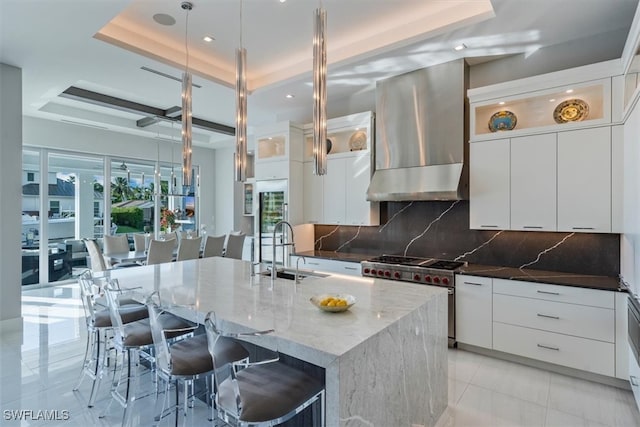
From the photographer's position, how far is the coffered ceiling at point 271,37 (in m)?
2.87

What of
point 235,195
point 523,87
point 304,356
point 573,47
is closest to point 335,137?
point 523,87

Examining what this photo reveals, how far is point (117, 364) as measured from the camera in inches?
125

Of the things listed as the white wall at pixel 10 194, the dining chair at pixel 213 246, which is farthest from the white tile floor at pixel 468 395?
the dining chair at pixel 213 246

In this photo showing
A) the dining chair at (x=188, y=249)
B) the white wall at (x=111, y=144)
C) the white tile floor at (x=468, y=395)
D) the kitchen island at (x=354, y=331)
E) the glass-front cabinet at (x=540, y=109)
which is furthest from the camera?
the white wall at (x=111, y=144)

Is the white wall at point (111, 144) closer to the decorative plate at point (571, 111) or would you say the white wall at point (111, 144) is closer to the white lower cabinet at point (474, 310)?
the white lower cabinet at point (474, 310)

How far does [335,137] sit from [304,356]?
3909 millimetres

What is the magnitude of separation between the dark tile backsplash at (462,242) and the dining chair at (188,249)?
209cm

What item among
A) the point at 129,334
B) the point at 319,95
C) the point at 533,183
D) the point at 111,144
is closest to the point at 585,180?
the point at 533,183

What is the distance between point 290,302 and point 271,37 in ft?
9.95

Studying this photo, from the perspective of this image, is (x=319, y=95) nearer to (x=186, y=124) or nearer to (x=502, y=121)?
(x=186, y=124)

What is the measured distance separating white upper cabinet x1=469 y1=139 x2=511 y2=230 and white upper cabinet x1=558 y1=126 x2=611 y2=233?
448mm

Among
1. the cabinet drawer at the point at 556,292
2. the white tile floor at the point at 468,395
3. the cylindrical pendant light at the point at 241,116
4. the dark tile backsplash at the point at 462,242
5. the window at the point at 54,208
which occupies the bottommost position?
the white tile floor at the point at 468,395

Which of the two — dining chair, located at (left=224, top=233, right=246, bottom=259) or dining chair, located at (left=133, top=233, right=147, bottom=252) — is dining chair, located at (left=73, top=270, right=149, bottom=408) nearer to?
dining chair, located at (left=224, top=233, right=246, bottom=259)

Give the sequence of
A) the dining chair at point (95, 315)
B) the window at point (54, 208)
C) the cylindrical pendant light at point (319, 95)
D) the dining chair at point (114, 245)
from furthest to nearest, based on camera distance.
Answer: the window at point (54, 208)
the dining chair at point (114, 245)
the dining chair at point (95, 315)
the cylindrical pendant light at point (319, 95)
